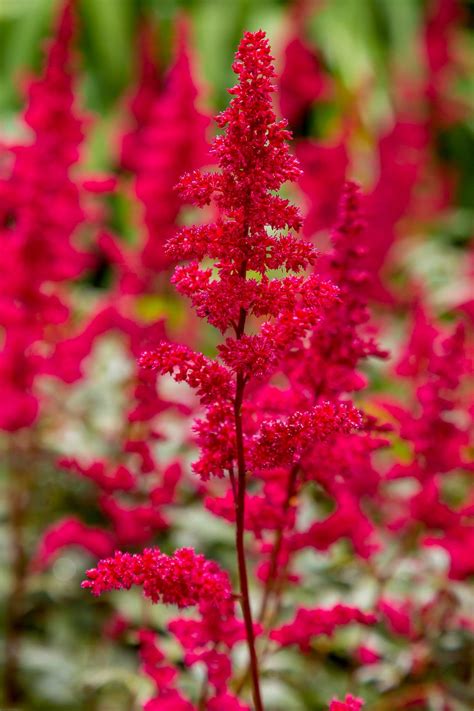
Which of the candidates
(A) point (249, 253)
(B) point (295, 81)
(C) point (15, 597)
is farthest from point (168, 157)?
(A) point (249, 253)

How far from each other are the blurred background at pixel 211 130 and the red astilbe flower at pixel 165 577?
1.90 ft

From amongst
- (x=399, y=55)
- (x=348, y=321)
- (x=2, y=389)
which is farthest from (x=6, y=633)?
(x=399, y=55)

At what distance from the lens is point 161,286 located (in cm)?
245

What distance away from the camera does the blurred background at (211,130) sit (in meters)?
1.78

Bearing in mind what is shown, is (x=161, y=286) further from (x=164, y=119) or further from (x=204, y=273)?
(x=204, y=273)

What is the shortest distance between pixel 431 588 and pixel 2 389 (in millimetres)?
789

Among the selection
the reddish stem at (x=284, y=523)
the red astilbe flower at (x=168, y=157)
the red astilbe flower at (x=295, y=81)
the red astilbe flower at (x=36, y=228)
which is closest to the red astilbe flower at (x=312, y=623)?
the reddish stem at (x=284, y=523)

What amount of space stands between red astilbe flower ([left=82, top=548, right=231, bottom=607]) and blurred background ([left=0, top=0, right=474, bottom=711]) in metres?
0.58

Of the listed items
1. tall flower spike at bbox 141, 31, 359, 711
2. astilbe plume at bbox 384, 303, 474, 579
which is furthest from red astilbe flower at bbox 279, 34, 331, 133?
tall flower spike at bbox 141, 31, 359, 711

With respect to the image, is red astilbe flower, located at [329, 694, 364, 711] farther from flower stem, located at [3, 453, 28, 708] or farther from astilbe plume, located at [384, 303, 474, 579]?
flower stem, located at [3, 453, 28, 708]

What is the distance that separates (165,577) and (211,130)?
2.86 meters

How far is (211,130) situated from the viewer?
360cm

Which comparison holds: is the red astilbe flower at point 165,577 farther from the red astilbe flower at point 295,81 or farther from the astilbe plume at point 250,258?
the red astilbe flower at point 295,81

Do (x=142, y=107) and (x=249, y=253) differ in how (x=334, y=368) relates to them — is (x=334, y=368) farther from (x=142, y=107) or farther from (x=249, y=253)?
(x=142, y=107)
